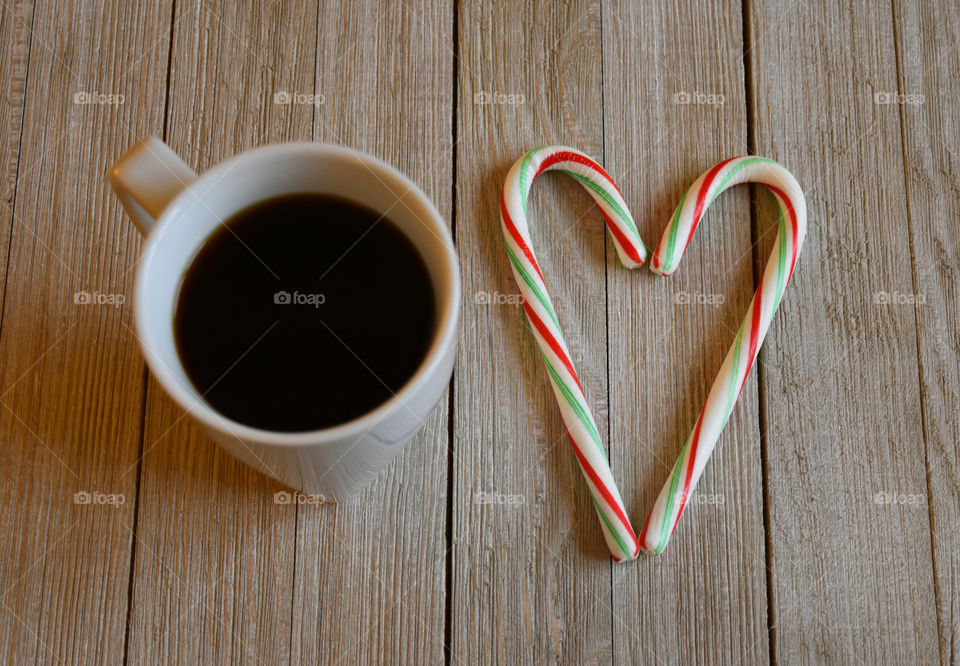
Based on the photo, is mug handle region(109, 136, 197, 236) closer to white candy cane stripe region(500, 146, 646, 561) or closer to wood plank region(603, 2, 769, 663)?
white candy cane stripe region(500, 146, 646, 561)

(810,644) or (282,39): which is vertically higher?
(282,39)

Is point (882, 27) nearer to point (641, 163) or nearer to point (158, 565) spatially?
point (641, 163)

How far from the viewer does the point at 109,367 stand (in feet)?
2.48

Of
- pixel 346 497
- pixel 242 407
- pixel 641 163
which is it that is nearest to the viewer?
pixel 242 407

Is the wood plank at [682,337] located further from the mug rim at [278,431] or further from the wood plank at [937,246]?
the mug rim at [278,431]

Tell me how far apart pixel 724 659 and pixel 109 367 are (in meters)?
0.64

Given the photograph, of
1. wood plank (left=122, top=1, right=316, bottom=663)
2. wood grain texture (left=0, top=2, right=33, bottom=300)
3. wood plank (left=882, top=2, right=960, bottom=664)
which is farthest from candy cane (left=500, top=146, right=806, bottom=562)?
wood grain texture (left=0, top=2, right=33, bottom=300)

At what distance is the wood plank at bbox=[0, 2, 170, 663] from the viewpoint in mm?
723

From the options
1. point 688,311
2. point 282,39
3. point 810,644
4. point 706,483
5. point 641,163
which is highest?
point 282,39

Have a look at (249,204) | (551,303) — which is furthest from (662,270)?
(249,204)

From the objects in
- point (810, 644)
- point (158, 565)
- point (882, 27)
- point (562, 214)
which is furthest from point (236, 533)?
point (882, 27)

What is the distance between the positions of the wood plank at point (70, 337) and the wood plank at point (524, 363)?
320mm

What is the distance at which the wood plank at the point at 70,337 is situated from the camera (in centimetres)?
72

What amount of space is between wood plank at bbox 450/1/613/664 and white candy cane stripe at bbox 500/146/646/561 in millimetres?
22
